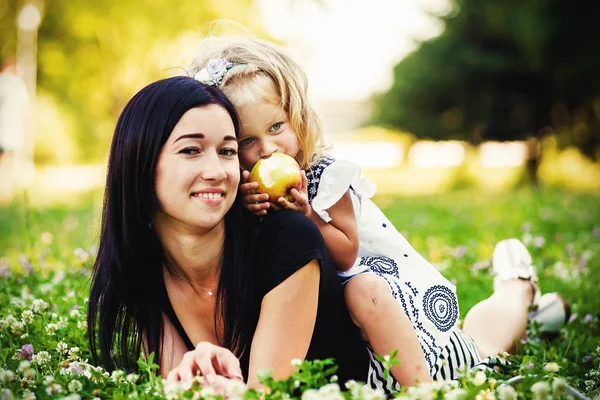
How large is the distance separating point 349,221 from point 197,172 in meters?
0.78

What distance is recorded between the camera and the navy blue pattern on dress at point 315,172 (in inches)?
125

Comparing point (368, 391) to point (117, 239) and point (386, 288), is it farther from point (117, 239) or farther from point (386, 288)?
point (117, 239)

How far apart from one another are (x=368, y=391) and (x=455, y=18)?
17.4m

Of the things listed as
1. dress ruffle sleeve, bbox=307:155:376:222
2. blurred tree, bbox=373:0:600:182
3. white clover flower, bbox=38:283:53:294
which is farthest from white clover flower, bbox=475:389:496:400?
blurred tree, bbox=373:0:600:182

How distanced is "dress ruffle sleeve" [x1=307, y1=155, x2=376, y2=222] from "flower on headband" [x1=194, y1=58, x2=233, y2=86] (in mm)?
582

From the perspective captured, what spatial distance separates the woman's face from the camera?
2.51 m

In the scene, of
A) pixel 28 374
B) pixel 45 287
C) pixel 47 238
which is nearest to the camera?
pixel 28 374

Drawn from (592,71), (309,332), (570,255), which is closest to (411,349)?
(309,332)

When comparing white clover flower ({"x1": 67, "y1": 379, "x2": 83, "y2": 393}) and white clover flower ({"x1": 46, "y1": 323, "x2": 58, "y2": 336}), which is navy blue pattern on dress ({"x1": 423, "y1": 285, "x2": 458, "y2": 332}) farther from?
white clover flower ({"x1": 46, "y1": 323, "x2": 58, "y2": 336})

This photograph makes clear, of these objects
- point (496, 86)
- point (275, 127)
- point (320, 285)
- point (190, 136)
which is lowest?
point (320, 285)

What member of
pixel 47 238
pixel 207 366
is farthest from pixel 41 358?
pixel 47 238

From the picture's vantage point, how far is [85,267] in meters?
4.93

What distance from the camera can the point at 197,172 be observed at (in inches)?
98.7

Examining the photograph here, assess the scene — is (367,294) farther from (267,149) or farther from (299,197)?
(267,149)
